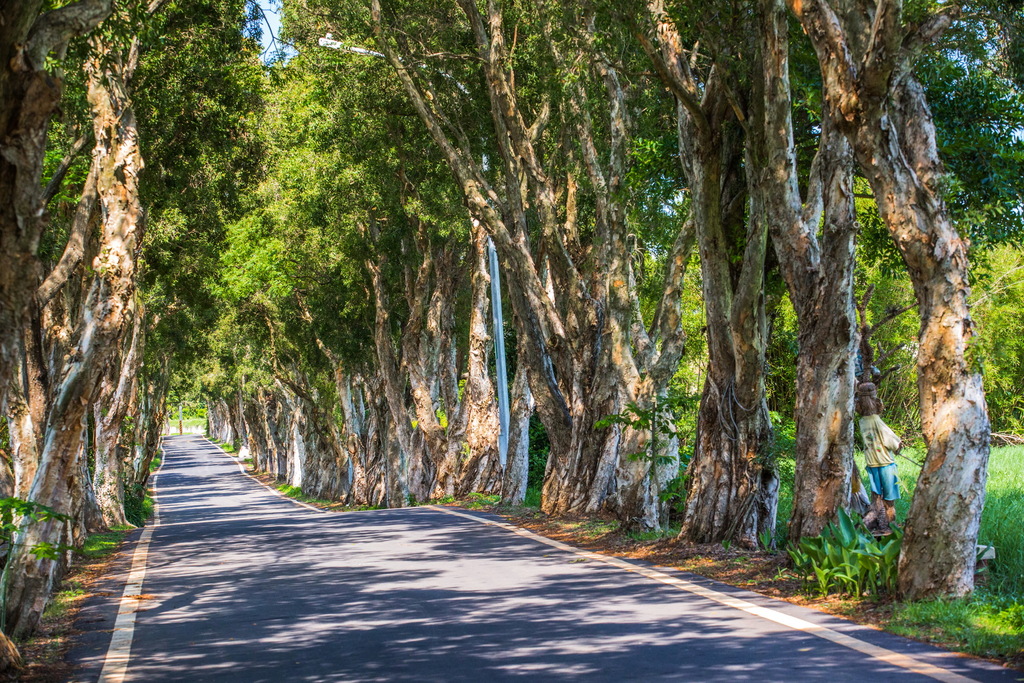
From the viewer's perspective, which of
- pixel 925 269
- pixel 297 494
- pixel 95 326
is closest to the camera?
pixel 925 269

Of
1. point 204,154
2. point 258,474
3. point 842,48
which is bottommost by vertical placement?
point 258,474

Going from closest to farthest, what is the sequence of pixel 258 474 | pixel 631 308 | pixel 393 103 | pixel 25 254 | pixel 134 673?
pixel 25 254 < pixel 134 673 < pixel 631 308 < pixel 393 103 < pixel 258 474

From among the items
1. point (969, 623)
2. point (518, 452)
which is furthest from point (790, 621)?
point (518, 452)

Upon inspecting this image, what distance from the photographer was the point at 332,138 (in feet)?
78.1

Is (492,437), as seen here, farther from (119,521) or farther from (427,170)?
(119,521)

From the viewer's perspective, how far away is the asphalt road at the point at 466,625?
6.79 metres

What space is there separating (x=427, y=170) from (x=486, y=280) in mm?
3403

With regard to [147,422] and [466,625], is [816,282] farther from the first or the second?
[147,422]

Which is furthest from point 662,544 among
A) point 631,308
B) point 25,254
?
point 25,254

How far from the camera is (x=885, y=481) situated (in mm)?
12156

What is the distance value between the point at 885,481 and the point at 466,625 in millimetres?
5768

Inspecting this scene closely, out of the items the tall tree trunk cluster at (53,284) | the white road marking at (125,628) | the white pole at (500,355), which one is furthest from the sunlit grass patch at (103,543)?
the white pole at (500,355)

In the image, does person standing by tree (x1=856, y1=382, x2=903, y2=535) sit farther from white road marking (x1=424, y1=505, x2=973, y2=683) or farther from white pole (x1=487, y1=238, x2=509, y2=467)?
white pole (x1=487, y1=238, x2=509, y2=467)

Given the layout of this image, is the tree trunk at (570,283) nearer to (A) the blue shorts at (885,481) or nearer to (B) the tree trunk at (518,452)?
(B) the tree trunk at (518,452)
